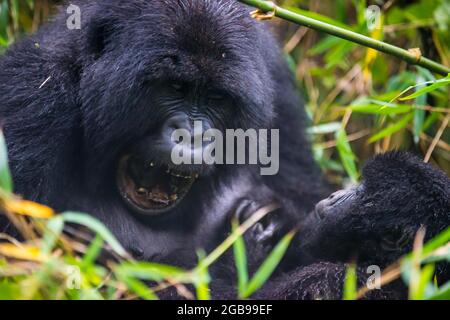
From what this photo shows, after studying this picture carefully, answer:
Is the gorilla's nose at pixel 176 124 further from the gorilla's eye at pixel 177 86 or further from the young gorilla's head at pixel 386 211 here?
the young gorilla's head at pixel 386 211

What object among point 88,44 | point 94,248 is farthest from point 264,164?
point 94,248

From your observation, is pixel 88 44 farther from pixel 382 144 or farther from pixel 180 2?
pixel 382 144

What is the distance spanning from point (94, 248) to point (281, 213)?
2082mm

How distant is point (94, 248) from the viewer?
7.49 ft

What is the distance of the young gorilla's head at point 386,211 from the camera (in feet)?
11.2

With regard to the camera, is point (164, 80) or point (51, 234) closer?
point (51, 234)

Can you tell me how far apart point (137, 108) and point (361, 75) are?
2512 mm

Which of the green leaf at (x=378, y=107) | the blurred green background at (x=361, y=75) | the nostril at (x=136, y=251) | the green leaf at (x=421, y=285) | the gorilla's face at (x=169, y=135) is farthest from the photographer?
the blurred green background at (x=361, y=75)

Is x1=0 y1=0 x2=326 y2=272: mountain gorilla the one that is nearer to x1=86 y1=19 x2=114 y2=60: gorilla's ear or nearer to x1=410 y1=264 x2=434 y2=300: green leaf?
x1=86 y1=19 x2=114 y2=60: gorilla's ear

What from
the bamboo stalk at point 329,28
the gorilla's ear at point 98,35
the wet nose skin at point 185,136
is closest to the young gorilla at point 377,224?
the bamboo stalk at point 329,28

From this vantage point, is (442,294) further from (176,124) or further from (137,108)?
(137,108)

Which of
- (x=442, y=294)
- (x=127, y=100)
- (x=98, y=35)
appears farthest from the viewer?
(x=98, y=35)

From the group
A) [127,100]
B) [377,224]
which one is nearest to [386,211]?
[377,224]

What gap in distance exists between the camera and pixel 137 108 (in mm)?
3381
